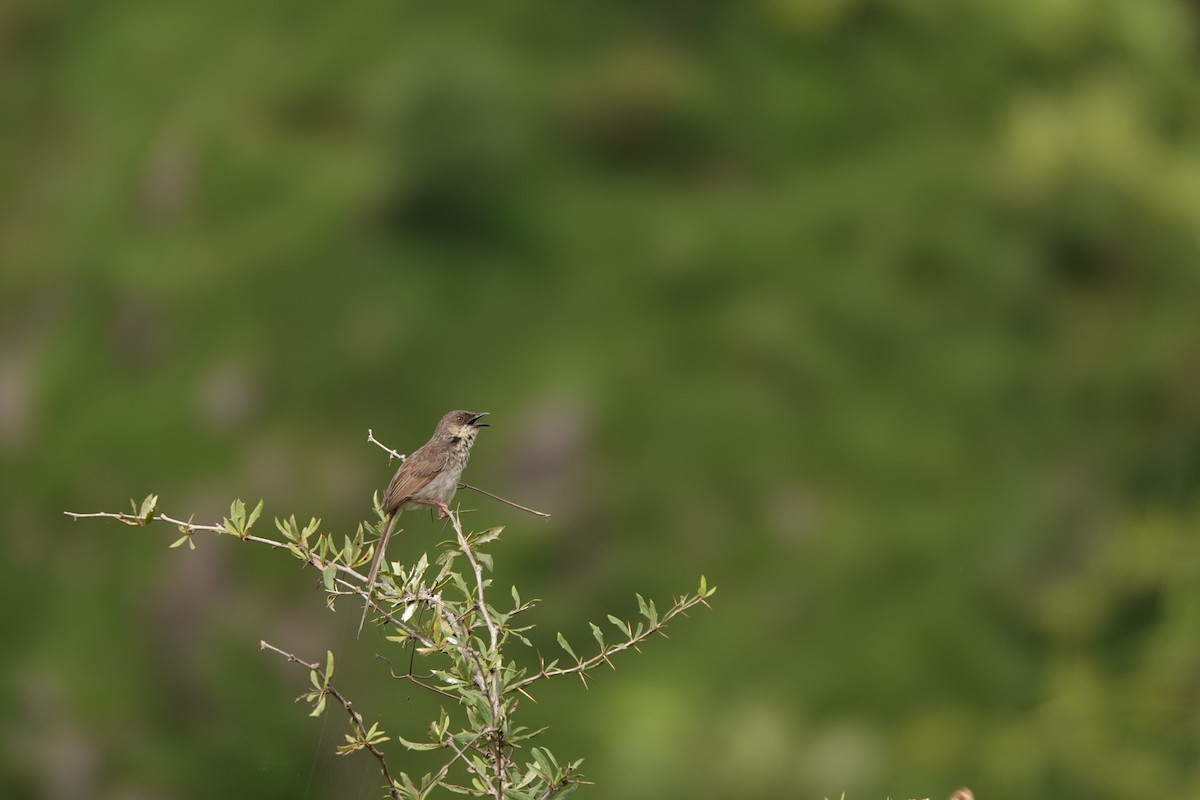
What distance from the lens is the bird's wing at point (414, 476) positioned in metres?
5.70

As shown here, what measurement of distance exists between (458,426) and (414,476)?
358mm

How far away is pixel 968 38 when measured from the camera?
17.4 m

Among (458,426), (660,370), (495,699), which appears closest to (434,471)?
(458,426)

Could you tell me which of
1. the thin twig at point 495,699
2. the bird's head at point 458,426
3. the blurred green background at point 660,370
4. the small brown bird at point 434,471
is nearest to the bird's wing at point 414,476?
the small brown bird at point 434,471

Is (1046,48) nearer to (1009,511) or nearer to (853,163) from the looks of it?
(853,163)

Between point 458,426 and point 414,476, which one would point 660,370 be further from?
point 414,476

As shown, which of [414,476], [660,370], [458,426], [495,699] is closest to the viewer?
[495,699]

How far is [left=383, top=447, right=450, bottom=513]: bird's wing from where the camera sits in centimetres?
570

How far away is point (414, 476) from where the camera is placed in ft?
18.8

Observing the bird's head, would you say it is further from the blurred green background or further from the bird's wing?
the blurred green background

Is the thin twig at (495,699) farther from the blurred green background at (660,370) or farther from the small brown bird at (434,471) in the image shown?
the blurred green background at (660,370)

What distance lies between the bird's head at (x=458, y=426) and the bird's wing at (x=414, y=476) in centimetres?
11

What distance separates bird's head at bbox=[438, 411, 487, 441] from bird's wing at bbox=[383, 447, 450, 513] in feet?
0.38

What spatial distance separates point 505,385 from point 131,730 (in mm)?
4054
